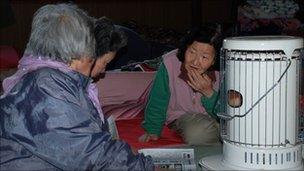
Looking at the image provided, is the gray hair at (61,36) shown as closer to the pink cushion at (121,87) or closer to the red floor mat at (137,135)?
the red floor mat at (137,135)

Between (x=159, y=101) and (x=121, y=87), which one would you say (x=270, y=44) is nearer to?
(x=159, y=101)

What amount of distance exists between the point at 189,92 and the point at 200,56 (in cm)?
23

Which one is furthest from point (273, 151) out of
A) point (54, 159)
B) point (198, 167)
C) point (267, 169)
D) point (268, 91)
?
point (54, 159)

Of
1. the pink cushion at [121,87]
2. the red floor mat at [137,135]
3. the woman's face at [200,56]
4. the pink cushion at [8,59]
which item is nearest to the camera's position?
the woman's face at [200,56]

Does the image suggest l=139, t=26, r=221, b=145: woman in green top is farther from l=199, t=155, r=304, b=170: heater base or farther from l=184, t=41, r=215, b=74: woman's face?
l=199, t=155, r=304, b=170: heater base

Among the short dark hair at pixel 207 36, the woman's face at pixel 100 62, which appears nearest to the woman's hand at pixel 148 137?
the short dark hair at pixel 207 36

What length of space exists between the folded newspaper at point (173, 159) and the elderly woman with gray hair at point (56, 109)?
11.9 inches

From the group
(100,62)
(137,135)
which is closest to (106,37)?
(100,62)

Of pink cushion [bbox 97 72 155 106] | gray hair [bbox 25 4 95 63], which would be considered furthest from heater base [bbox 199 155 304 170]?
pink cushion [bbox 97 72 155 106]

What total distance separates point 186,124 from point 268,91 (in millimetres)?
701

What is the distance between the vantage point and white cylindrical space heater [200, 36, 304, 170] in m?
1.57

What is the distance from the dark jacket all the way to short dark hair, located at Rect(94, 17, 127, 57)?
194mm

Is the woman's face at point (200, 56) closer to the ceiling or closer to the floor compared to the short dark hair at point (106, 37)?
closer to the floor

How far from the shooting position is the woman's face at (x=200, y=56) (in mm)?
2037
